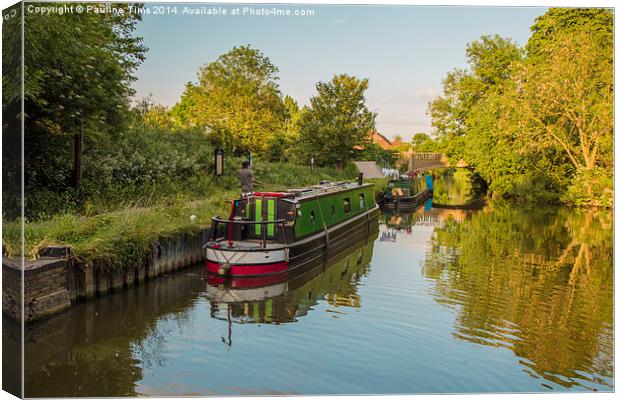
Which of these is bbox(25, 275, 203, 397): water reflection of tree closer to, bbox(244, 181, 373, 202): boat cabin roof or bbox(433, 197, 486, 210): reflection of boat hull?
bbox(244, 181, 373, 202): boat cabin roof

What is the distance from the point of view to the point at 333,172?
2752cm

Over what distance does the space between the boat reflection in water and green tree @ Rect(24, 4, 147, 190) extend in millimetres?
4617

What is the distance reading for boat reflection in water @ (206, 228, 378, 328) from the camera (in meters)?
10.5

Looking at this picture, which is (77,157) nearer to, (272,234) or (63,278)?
(272,234)

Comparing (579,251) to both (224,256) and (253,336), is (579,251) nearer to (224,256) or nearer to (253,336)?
(224,256)

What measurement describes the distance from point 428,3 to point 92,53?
889 cm

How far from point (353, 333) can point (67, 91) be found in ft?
25.5

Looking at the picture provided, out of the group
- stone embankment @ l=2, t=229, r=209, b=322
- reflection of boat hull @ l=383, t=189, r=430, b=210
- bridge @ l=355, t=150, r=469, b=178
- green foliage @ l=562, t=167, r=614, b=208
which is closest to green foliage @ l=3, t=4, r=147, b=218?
stone embankment @ l=2, t=229, r=209, b=322

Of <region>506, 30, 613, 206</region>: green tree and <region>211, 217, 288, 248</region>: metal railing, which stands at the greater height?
<region>506, 30, 613, 206</region>: green tree

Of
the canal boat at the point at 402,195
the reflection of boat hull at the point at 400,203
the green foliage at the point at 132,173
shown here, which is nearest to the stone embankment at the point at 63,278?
the green foliage at the point at 132,173

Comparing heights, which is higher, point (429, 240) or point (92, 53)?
point (92, 53)

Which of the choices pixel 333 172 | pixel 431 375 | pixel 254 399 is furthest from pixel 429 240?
pixel 254 399

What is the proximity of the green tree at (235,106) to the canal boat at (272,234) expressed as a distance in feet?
36.5

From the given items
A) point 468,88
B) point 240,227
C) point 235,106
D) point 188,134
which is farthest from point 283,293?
point 468,88
